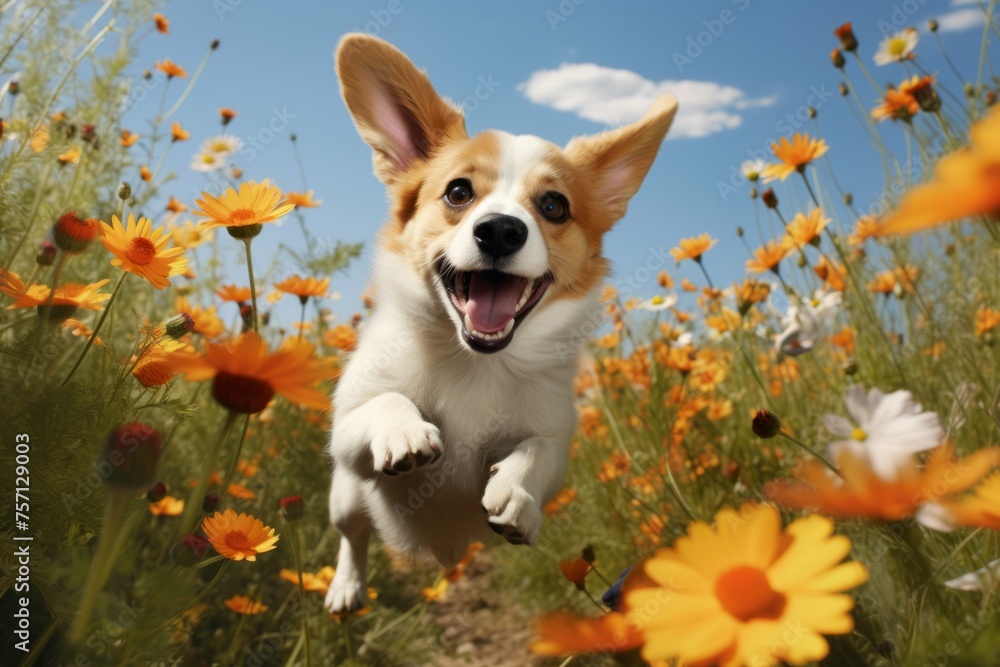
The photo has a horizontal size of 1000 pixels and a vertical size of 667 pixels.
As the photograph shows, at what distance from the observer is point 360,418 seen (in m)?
1.93

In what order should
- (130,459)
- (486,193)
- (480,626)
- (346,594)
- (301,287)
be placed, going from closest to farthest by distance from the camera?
1. (130,459)
2. (486,193)
3. (346,594)
4. (301,287)
5. (480,626)

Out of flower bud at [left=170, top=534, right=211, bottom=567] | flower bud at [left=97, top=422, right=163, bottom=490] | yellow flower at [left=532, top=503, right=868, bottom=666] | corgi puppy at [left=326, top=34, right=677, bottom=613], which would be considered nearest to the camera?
yellow flower at [left=532, top=503, right=868, bottom=666]

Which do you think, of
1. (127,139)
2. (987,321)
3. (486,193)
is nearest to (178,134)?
(127,139)

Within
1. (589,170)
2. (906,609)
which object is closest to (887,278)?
(589,170)

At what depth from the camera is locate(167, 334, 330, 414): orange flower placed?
2.47 feet

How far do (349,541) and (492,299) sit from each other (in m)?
1.12

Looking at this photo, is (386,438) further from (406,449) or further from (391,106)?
(391,106)

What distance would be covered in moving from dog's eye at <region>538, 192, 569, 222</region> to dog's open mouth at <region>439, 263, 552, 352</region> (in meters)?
0.21

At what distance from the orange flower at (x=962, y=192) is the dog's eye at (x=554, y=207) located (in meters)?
1.75

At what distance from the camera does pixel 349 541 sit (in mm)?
2525

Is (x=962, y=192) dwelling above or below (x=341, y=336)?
above

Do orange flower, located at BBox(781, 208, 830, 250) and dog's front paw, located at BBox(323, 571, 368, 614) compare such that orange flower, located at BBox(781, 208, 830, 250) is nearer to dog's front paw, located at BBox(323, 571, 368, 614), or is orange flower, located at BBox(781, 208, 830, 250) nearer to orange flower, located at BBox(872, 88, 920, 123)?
orange flower, located at BBox(872, 88, 920, 123)

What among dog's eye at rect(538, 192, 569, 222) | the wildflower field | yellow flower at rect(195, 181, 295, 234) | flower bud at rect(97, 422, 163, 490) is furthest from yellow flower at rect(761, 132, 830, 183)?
flower bud at rect(97, 422, 163, 490)

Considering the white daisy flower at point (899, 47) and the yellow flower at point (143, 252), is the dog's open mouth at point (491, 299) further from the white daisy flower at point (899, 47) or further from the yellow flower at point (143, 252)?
the white daisy flower at point (899, 47)
